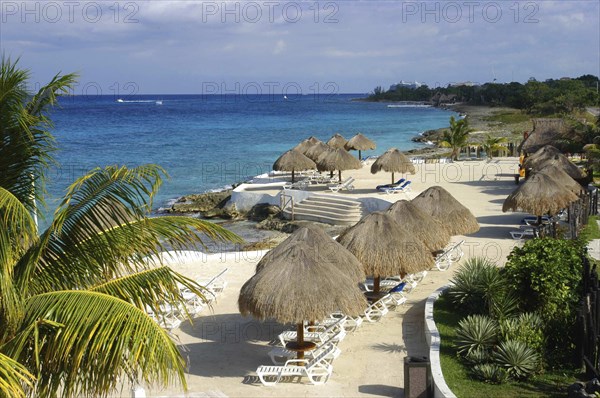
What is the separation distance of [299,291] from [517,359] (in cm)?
335

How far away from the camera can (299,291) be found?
10.7 m

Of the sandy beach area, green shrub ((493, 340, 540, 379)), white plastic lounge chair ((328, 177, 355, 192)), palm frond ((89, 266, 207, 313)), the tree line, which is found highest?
the tree line

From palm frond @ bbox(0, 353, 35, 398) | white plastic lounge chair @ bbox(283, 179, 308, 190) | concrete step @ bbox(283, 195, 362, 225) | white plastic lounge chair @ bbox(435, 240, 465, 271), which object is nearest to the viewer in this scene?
palm frond @ bbox(0, 353, 35, 398)

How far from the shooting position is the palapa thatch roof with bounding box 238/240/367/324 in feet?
34.9

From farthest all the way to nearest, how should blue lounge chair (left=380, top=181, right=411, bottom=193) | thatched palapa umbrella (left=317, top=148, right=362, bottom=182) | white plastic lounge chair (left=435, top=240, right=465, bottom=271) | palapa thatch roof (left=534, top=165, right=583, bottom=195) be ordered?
thatched palapa umbrella (left=317, top=148, right=362, bottom=182), blue lounge chair (left=380, top=181, right=411, bottom=193), palapa thatch roof (left=534, top=165, right=583, bottom=195), white plastic lounge chair (left=435, top=240, right=465, bottom=271)

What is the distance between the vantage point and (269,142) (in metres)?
75.9

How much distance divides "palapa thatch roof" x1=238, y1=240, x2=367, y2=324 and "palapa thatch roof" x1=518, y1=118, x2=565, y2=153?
79.2ft

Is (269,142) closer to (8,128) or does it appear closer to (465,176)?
(465,176)

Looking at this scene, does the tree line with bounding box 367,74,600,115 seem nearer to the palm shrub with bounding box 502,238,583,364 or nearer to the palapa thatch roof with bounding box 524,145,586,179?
the palapa thatch roof with bounding box 524,145,586,179

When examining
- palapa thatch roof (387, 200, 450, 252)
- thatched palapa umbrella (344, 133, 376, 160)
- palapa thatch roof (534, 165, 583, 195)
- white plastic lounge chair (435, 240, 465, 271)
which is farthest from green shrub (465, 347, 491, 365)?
thatched palapa umbrella (344, 133, 376, 160)

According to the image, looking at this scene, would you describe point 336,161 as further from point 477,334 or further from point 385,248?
point 477,334

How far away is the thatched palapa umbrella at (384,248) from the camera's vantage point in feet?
44.4

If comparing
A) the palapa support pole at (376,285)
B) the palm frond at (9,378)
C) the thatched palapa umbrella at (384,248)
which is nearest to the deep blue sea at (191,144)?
the palapa support pole at (376,285)

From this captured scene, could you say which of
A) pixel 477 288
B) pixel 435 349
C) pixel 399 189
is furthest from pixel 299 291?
pixel 399 189
